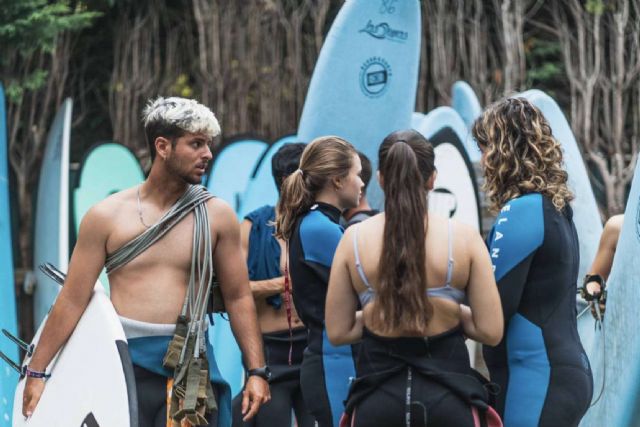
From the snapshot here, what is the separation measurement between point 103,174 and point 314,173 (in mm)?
5022

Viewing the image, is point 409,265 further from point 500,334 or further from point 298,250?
point 298,250

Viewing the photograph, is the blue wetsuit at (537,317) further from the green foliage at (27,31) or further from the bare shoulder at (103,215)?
the green foliage at (27,31)

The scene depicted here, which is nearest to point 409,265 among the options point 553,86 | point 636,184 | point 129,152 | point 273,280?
point 273,280

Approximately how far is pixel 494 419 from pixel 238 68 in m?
8.24

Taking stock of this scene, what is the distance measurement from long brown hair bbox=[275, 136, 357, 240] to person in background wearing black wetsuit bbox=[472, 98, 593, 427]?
61 cm

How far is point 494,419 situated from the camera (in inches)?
127

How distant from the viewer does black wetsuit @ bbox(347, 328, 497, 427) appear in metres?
3.12

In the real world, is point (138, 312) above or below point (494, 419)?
above

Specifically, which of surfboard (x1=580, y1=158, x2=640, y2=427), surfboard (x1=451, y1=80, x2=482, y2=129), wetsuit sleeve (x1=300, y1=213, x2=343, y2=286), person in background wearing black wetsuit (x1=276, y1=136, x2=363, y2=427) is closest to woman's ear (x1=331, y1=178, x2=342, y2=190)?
person in background wearing black wetsuit (x1=276, y1=136, x2=363, y2=427)

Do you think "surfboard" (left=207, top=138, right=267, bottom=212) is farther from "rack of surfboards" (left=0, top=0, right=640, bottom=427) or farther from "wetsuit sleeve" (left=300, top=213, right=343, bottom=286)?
"wetsuit sleeve" (left=300, top=213, right=343, bottom=286)

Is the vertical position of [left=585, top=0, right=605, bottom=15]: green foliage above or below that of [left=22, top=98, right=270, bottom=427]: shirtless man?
above

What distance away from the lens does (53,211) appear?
820cm

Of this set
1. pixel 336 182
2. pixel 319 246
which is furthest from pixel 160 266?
pixel 336 182

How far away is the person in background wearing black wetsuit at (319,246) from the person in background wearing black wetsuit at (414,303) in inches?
26.2
